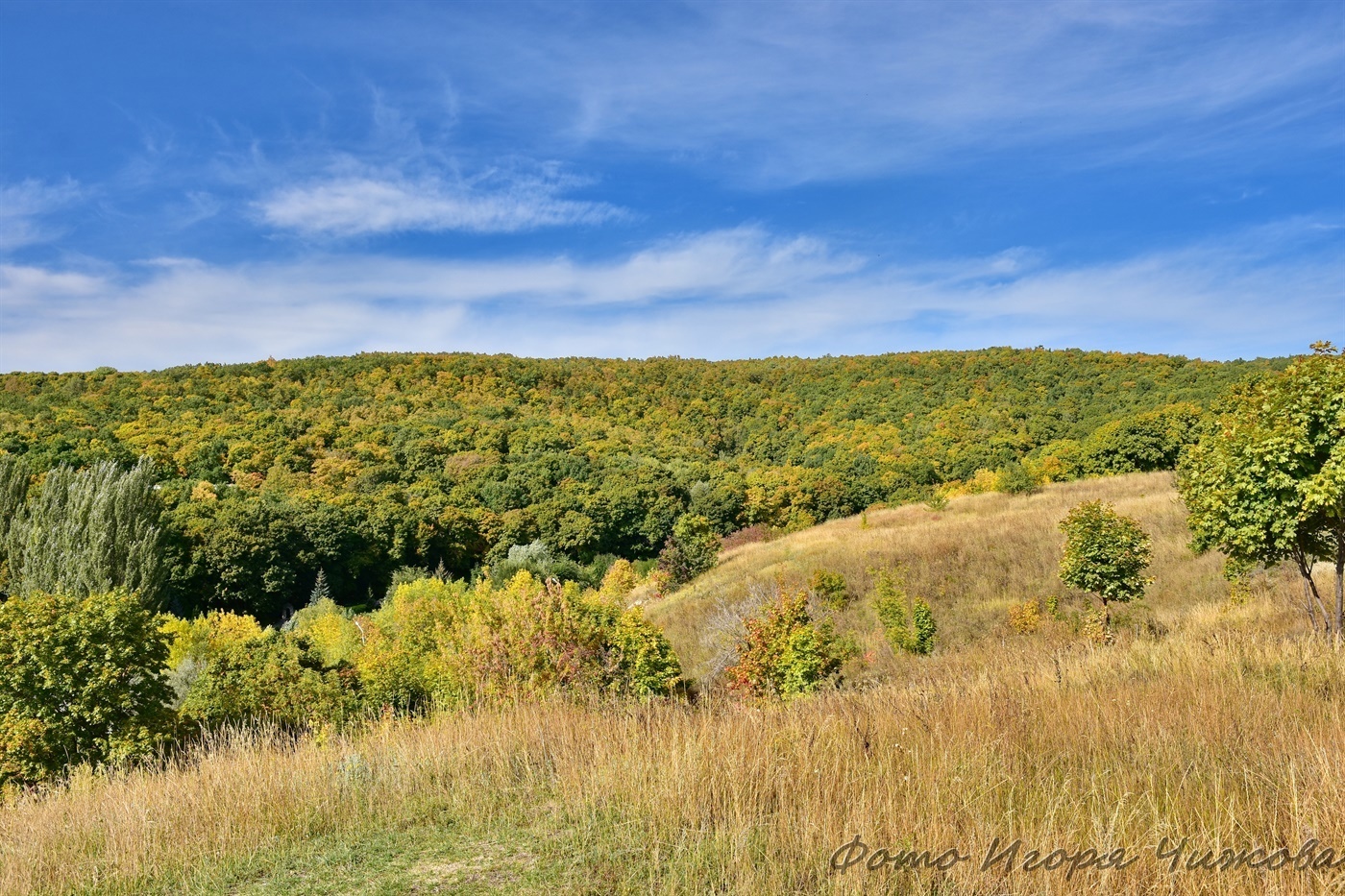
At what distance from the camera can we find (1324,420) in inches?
346

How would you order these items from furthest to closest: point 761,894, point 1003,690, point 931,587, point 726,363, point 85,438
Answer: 1. point 726,363
2. point 85,438
3. point 931,587
4. point 1003,690
5. point 761,894

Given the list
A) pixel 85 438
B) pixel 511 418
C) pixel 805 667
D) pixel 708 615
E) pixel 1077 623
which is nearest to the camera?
pixel 805 667

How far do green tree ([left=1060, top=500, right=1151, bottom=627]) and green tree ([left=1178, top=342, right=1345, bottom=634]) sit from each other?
4525 millimetres

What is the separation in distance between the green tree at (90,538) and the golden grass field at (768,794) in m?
29.8

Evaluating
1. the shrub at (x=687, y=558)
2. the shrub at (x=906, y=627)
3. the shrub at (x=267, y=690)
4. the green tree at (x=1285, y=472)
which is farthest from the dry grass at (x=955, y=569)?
the shrub at (x=267, y=690)

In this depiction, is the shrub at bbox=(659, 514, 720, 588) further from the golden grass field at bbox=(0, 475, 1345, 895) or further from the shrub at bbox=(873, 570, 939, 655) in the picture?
the golden grass field at bbox=(0, 475, 1345, 895)

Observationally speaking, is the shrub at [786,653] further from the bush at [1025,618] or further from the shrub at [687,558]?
the shrub at [687,558]

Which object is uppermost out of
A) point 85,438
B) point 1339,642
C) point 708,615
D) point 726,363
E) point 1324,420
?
point 726,363

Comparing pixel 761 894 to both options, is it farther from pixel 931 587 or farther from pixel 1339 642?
pixel 931 587

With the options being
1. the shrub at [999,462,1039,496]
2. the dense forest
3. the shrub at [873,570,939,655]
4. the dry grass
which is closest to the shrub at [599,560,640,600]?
the dry grass

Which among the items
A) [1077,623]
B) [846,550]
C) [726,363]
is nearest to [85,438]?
[846,550]

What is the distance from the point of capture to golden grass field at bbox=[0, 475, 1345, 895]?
347 cm

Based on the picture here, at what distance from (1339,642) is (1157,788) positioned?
15.4 feet

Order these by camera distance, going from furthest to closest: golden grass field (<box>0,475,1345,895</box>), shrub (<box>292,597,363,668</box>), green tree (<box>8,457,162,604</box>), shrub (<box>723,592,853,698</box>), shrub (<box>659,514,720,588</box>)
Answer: shrub (<box>659,514,720,588</box>), green tree (<box>8,457,162,604</box>), shrub (<box>292,597,363,668</box>), shrub (<box>723,592,853,698</box>), golden grass field (<box>0,475,1345,895</box>)
